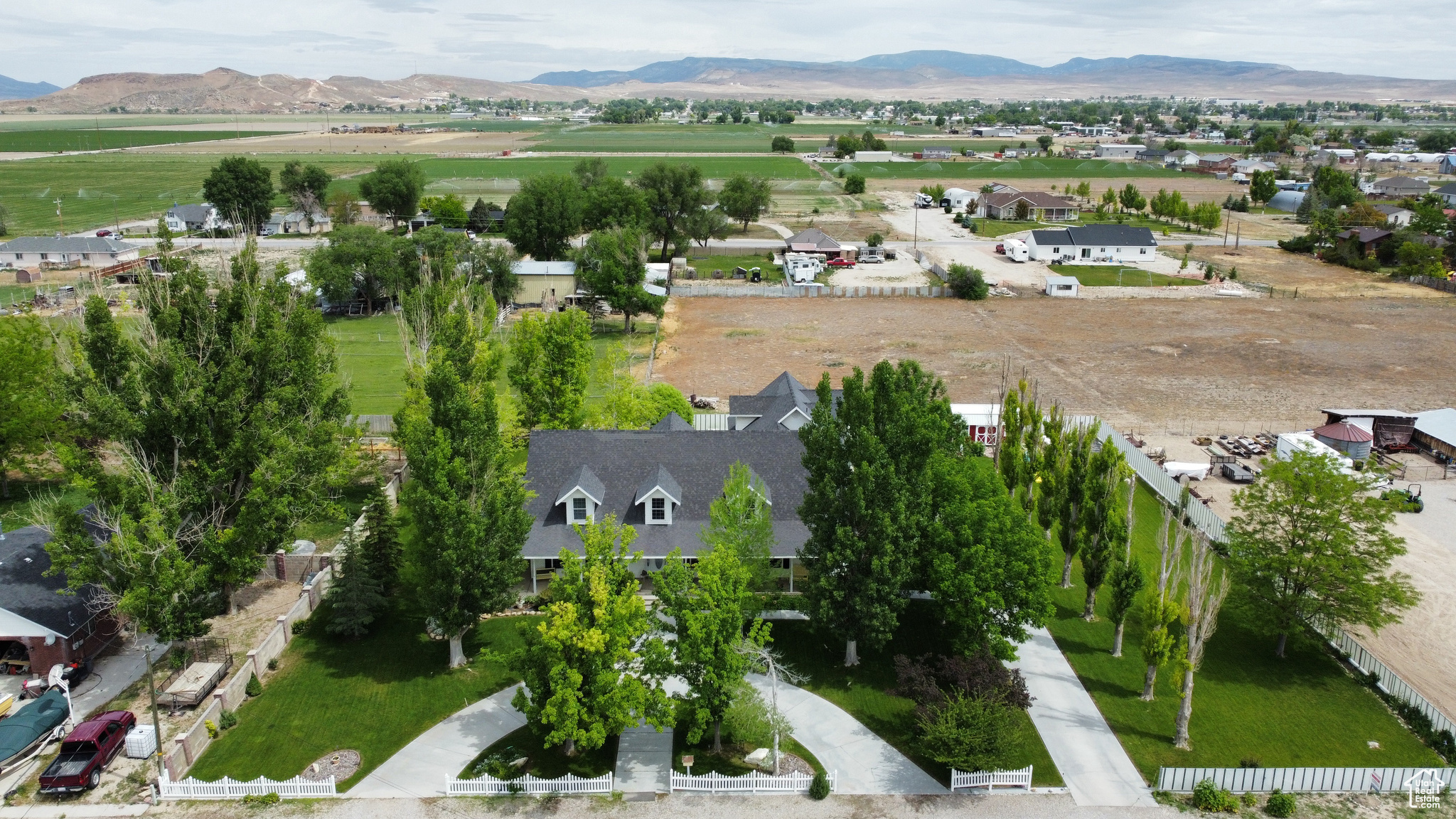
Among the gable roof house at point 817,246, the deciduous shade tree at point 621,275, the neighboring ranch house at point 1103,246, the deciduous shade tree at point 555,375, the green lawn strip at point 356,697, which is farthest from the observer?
the neighboring ranch house at point 1103,246

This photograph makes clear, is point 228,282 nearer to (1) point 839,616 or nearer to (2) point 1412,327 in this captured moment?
(1) point 839,616

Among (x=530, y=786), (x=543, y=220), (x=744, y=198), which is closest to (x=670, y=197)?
(x=543, y=220)

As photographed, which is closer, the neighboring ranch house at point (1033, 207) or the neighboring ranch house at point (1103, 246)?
the neighboring ranch house at point (1103, 246)

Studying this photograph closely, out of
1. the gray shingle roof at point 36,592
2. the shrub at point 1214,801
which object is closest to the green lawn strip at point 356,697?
the gray shingle roof at point 36,592

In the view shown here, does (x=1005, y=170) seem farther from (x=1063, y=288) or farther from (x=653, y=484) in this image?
(x=653, y=484)

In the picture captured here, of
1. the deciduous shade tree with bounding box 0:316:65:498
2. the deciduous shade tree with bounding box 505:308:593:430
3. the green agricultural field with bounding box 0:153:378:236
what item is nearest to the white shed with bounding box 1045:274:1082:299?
the deciduous shade tree with bounding box 505:308:593:430

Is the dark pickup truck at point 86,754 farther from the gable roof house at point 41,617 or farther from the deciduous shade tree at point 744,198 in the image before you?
the deciduous shade tree at point 744,198
